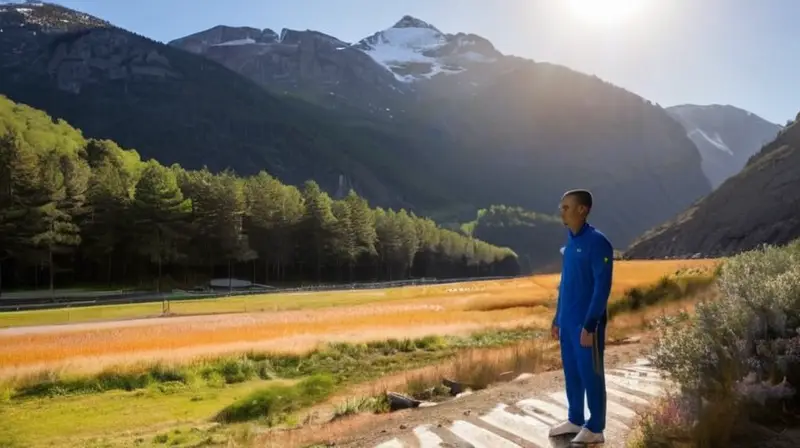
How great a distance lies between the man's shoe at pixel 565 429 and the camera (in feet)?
24.4

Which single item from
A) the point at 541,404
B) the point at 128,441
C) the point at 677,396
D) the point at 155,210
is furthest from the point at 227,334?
the point at 155,210

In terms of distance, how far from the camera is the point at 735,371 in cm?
660

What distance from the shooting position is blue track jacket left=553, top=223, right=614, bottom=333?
22.4ft

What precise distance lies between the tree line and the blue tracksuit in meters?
70.2

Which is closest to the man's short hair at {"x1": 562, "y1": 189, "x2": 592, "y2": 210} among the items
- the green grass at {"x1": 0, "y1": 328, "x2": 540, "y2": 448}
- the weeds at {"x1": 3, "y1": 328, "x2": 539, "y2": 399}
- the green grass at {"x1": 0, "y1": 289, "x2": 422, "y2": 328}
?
the green grass at {"x1": 0, "y1": 328, "x2": 540, "y2": 448}

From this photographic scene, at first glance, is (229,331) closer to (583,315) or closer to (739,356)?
(583,315)

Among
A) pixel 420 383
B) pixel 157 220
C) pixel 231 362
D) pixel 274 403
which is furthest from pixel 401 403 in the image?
pixel 157 220

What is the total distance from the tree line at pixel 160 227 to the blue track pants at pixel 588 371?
70.2m

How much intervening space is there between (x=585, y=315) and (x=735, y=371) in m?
1.65

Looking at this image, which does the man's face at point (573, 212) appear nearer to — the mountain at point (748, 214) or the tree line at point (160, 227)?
the tree line at point (160, 227)

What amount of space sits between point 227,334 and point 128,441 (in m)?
16.7

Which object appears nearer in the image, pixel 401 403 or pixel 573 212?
pixel 573 212

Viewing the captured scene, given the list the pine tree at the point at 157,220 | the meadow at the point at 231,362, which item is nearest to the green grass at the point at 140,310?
the meadow at the point at 231,362

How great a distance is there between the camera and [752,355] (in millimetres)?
6984
